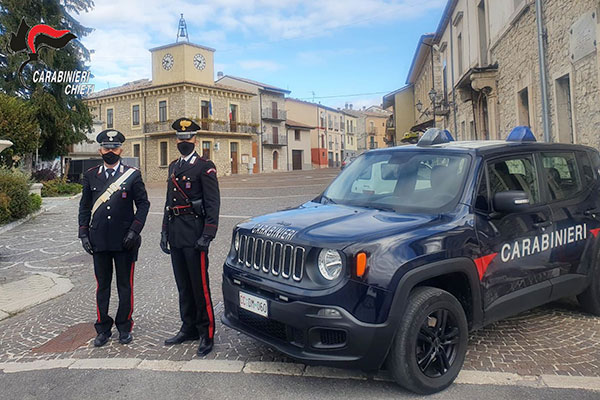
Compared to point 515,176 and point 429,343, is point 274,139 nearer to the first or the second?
point 515,176

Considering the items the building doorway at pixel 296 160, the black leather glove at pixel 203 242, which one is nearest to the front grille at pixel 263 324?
the black leather glove at pixel 203 242

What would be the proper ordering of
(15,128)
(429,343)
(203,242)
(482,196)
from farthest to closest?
(15,128)
(203,242)
(482,196)
(429,343)

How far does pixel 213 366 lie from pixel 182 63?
46930 millimetres

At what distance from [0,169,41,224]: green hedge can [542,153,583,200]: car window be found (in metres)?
12.3

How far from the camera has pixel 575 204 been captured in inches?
177

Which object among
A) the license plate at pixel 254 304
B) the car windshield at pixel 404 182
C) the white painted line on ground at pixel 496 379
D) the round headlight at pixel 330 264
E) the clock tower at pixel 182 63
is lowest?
the white painted line on ground at pixel 496 379

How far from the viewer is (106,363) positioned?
13.1 ft

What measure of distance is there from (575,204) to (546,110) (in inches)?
260

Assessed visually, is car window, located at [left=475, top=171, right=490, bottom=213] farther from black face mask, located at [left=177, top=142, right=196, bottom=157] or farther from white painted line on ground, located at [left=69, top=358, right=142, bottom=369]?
white painted line on ground, located at [left=69, top=358, right=142, bottom=369]

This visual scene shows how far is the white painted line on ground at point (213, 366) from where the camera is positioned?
3746 millimetres

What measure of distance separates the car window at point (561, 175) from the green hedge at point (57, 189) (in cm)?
2221

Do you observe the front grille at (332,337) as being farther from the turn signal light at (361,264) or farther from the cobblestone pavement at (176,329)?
the cobblestone pavement at (176,329)

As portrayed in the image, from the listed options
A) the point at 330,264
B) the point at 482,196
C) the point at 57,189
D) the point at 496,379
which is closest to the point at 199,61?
the point at 57,189

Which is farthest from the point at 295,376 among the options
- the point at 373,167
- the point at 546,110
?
the point at 546,110
